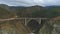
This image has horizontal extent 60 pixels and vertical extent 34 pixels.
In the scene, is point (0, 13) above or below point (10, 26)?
above

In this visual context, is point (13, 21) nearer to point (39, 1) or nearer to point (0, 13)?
point (0, 13)

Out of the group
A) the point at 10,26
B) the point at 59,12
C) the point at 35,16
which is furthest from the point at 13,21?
the point at 59,12

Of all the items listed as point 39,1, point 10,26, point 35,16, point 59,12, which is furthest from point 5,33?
point 59,12

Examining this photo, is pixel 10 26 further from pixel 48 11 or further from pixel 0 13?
pixel 48 11

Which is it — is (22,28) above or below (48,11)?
below

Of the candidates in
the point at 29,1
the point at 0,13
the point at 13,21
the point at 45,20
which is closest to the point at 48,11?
the point at 45,20

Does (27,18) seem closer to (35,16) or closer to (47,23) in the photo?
(35,16)

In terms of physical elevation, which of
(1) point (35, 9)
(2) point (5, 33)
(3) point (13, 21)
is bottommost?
(2) point (5, 33)
